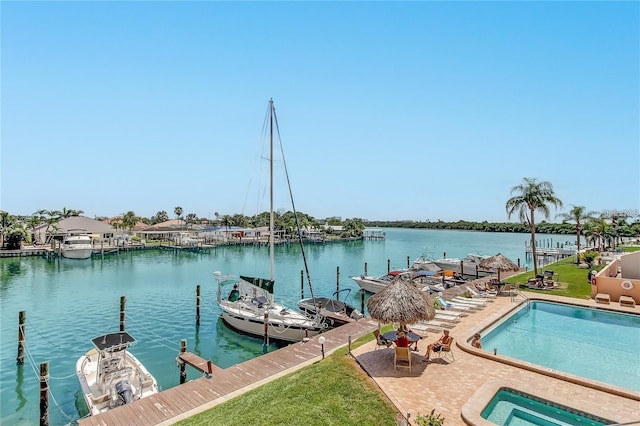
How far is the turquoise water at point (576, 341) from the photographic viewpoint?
1370cm

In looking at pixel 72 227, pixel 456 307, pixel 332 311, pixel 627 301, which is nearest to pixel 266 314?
pixel 332 311

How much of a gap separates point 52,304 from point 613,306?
41339 millimetres

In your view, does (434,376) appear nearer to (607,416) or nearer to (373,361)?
(373,361)

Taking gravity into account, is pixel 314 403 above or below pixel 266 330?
above

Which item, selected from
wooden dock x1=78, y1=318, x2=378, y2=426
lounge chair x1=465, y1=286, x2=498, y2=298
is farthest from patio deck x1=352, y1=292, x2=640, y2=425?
lounge chair x1=465, y1=286, x2=498, y2=298

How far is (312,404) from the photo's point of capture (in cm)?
1012

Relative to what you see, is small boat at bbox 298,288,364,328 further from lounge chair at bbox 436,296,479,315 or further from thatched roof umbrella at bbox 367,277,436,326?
thatched roof umbrella at bbox 367,277,436,326

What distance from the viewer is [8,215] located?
242 feet

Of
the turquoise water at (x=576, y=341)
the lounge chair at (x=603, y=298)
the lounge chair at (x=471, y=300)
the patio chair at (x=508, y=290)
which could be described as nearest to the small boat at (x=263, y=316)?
the lounge chair at (x=471, y=300)

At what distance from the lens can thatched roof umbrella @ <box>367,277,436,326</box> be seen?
1284cm

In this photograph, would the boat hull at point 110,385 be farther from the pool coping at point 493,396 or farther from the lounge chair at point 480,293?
the lounge chair at point 480,293

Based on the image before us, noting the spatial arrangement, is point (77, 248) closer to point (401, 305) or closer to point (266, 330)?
point (266, 330)

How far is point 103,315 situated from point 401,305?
25136mm

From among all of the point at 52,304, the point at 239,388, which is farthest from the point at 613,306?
the point at 52,304
